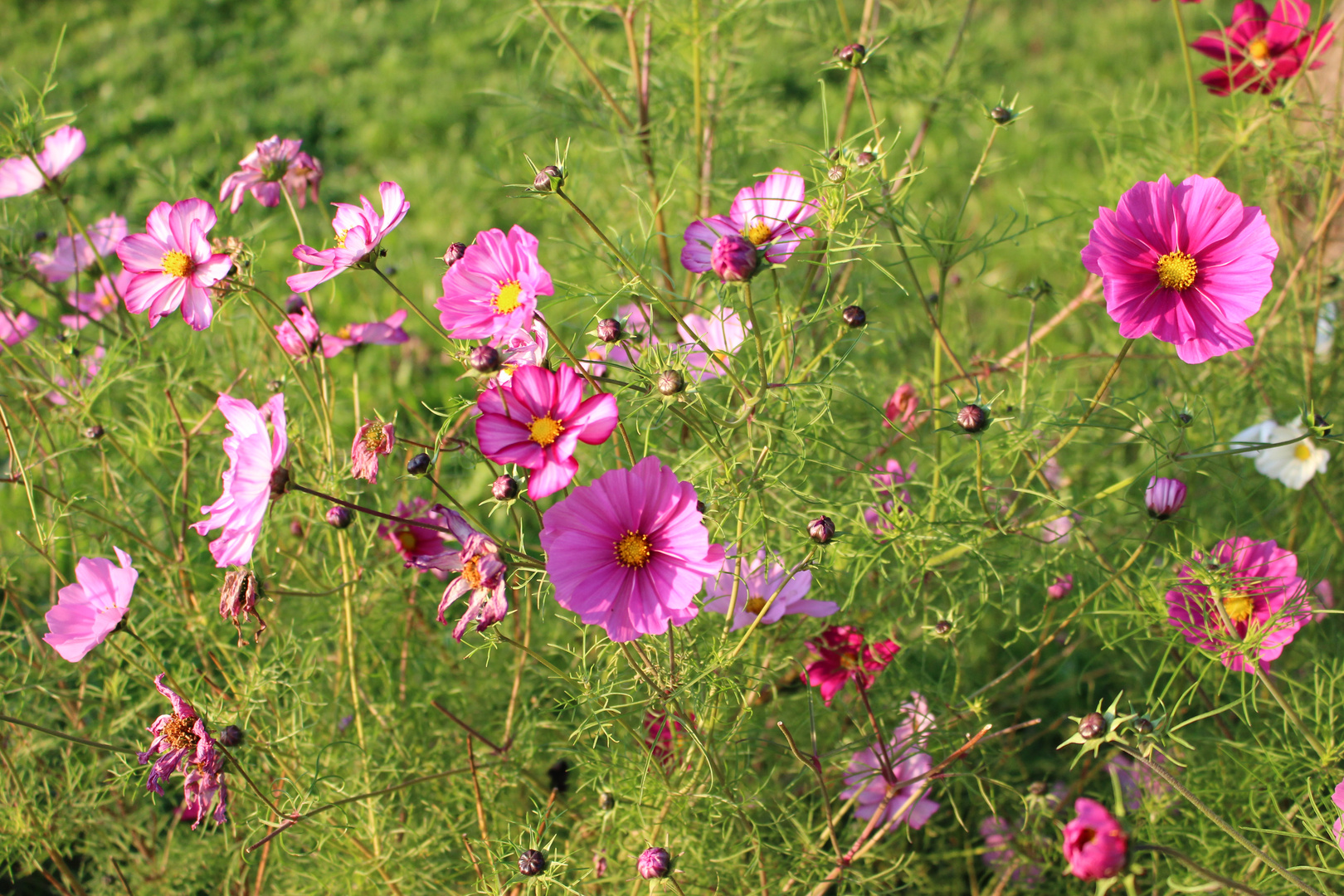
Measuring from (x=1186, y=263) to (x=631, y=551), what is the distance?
50 centimetres

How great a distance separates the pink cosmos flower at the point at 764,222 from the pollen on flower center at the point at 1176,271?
282mm

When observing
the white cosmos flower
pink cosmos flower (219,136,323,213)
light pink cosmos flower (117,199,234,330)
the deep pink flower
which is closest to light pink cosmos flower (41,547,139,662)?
light pink cosmos flower (117,199,234,330)

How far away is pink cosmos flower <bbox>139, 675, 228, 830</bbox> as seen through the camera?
0.77 metres

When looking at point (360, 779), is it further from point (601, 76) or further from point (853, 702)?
point (601, 76)

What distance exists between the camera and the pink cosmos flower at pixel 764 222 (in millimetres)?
792

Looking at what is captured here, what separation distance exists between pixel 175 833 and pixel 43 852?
17 cm

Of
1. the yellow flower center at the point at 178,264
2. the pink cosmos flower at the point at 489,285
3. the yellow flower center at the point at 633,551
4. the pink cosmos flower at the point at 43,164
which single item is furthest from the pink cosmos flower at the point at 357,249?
the pink cosmos flower at the point at 43,164

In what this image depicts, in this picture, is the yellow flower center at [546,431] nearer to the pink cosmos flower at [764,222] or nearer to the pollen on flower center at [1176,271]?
the pink cosmos flower at [764,222]

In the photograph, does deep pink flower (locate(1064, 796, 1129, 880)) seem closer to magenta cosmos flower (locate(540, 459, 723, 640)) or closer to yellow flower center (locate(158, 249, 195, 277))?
magenta cosmos flower (locate(540, 459, 723, 640))

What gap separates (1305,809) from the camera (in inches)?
39.6

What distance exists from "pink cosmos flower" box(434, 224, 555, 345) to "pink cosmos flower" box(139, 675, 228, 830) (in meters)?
0.37

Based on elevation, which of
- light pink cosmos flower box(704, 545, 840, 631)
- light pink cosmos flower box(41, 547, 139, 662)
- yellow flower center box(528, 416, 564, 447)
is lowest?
light pink cosmos flower box(704, 545, 840, 631)

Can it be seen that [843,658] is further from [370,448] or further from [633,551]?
[370,448]

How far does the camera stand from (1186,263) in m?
0.80
